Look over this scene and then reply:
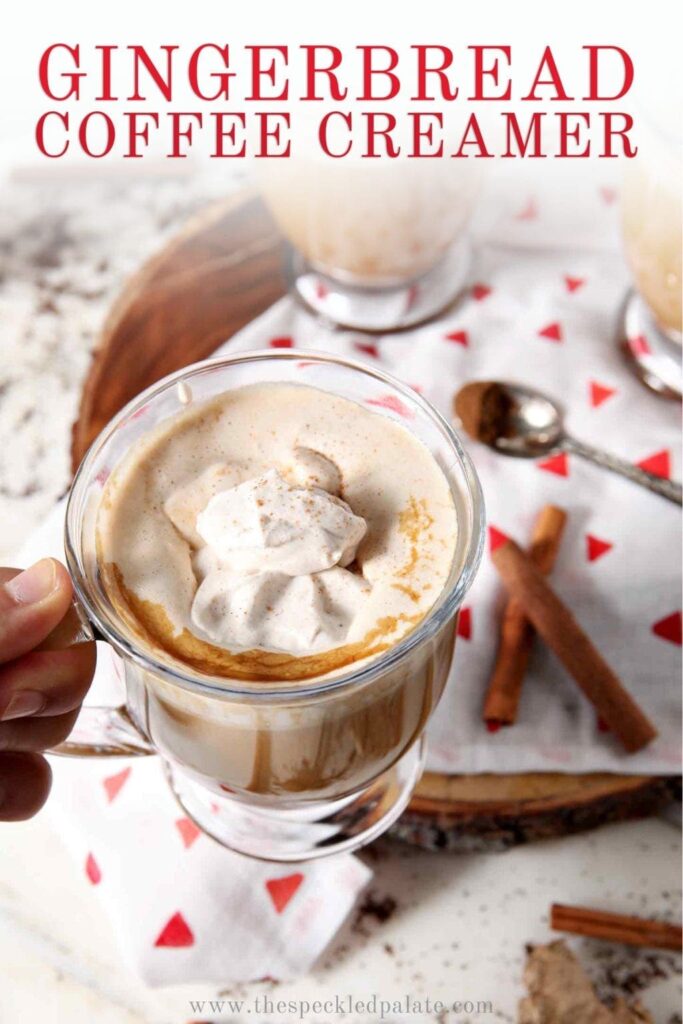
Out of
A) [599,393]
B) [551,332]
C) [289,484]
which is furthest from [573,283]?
[289,484]

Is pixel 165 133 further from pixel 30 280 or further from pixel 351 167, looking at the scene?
pixel 351 167

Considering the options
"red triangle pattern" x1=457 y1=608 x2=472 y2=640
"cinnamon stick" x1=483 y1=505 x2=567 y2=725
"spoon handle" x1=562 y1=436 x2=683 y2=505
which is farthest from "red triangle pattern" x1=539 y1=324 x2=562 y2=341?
"red triangle pattern" x1=457 y1=608 x2=472 y2=640

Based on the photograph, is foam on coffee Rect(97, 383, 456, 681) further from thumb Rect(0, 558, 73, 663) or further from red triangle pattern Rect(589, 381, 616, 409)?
red triangle pattern Rect(589, 381, 616, 409)

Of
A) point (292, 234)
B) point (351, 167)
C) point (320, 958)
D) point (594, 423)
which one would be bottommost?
point (320, 958)

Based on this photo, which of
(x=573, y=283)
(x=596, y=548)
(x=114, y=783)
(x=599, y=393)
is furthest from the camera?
(x=573, y=283)

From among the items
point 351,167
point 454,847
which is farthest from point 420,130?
point 454,847

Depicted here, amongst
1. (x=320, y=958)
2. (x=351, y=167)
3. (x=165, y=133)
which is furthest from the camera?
(x=165, y=133)

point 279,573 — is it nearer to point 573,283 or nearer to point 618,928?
point 618,928
